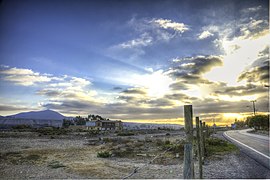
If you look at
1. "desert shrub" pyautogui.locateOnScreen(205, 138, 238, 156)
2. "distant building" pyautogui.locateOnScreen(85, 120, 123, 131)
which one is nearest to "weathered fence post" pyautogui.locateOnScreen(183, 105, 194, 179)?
"desert shrub" pyautogui.locateOnScreen(205, 138, 238, 156)

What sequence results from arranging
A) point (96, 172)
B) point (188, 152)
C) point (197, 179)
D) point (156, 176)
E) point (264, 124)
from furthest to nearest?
point (264, 124)
point (96, 172)
point (156, 176)
point (197, 179)
point (188, 152)

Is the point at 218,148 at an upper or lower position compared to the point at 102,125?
upper

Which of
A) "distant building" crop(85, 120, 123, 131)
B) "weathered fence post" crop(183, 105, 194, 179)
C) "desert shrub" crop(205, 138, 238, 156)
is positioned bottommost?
"distant building" crop(85, 120, 123, 131)

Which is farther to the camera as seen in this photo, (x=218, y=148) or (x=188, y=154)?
(x=218, y=148)

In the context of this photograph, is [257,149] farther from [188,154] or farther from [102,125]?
[102,125]

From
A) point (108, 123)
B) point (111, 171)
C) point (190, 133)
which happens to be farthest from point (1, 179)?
point (108, 123)

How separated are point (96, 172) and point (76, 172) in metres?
0.98

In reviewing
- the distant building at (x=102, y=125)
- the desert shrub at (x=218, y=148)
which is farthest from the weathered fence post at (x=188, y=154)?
the distant building at (x=102, y=125)

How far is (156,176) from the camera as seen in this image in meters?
10.1

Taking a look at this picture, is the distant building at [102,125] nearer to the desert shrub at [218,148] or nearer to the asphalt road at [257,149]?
the asphalt road at [257,149]

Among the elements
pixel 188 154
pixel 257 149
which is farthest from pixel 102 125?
pixel 188 154

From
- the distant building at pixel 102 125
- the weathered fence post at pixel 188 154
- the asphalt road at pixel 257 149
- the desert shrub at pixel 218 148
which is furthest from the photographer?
the distant building at pixel 102 125

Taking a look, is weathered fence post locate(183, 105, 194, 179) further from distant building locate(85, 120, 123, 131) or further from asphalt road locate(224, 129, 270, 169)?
distant building locate(85, 120, 123, 131)

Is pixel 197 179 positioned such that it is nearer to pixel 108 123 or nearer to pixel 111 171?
pixel 111 171
